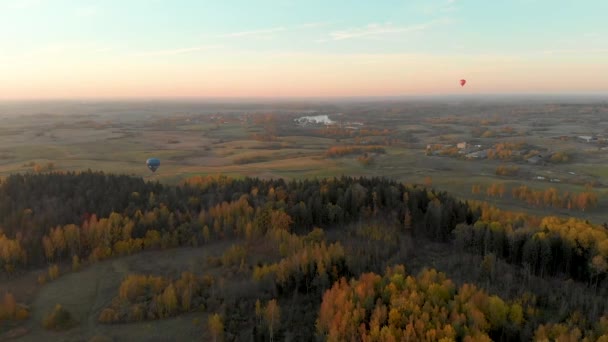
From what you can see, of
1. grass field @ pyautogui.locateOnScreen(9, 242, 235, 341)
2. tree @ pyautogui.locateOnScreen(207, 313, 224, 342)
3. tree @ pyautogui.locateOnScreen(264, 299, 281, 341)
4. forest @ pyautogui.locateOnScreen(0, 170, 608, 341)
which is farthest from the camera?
grass field @ pyautogui.locateOnScreen(9, 242, 235, 341)

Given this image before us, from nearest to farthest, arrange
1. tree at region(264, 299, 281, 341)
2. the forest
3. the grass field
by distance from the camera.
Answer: the forest → tree at region(264, 299, 281, 341) → the grass field

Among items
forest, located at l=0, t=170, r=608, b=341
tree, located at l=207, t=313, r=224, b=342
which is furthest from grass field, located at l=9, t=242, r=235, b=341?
tree, located at l=207, t=313, r=224, b=342

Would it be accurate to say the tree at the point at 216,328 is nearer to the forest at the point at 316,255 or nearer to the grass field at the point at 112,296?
the forest at the point at 316,255

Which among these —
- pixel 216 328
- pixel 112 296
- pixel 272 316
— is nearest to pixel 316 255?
pixel 272 316

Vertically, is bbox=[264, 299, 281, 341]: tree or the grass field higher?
bbox=[264, 299, 281, 341]: tree

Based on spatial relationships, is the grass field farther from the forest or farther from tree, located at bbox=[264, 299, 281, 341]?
tree, located at bbox=[264, 299, 281, 341]

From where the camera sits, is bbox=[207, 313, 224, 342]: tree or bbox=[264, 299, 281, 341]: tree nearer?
bbox=[207, 313, 224, 342]: tree

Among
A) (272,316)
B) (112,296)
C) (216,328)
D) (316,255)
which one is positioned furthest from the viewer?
(316,255)

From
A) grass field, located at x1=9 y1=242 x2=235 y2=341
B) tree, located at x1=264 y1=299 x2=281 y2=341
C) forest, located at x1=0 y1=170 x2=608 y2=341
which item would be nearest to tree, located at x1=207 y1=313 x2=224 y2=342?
forest, located at x1=0 y1=170 x2=608 y2=341

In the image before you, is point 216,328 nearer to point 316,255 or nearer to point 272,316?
Result: point 272,316

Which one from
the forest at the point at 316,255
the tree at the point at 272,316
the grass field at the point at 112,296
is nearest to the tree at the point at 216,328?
the forest at the point at 316,255
